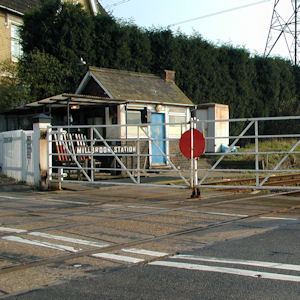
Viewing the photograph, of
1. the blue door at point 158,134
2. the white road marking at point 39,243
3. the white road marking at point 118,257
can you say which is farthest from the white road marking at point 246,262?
the blue door at point 158,134

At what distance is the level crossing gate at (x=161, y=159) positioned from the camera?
35.1ft

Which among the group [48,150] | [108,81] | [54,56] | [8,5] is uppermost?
[8,5]

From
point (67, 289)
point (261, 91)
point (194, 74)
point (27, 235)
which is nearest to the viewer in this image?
point (67, 289)

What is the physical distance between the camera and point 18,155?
1487cm

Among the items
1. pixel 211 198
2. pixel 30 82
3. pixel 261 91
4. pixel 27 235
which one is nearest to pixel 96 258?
pixel 27 235

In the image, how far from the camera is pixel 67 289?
178 inches

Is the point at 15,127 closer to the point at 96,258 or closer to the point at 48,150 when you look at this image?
the point at 48,150

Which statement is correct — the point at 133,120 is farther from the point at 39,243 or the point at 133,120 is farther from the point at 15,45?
the point at 39,243

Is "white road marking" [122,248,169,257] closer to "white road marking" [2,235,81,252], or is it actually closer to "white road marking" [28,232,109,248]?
"white road marking" [28,232,109,248]

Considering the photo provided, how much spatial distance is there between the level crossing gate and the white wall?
2.44ft

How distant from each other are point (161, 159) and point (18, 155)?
7.20m

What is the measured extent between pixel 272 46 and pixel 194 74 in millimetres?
16008

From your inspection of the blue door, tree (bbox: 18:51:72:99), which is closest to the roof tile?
the blue door

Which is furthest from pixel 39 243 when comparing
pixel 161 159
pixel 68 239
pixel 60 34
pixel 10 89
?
pixel 60 34
